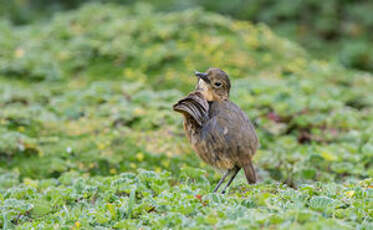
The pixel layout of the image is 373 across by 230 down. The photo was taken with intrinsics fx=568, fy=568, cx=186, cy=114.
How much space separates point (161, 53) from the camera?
904 centimetres

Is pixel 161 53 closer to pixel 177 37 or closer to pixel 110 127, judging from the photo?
pixel 177 37

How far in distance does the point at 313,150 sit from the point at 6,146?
3.33m

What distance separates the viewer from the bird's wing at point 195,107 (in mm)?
4395

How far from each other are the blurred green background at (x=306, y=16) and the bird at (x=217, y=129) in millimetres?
9067

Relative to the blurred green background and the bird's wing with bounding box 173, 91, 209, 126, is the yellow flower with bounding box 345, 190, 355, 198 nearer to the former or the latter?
the bird's wing with bounding box 173, 91, 209, 126

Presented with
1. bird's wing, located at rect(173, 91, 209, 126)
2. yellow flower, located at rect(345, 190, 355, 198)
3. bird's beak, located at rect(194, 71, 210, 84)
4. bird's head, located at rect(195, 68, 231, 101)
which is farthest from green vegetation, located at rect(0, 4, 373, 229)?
bird's beak, located at rect(194, 71, 210, 84)

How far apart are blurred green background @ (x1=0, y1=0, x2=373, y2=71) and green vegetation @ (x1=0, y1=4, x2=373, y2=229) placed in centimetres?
309

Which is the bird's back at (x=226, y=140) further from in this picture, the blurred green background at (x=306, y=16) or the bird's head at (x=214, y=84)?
the blurred green background at (x=306, y=16)

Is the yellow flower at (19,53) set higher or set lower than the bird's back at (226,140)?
higher

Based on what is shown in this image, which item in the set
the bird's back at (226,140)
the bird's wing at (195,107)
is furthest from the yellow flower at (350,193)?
the bird's wing at (195,107)

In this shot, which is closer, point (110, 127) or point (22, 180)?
point (22, 180)

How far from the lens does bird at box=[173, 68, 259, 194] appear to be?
4.48m

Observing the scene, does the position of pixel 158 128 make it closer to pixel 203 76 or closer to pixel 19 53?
pixel 203 76

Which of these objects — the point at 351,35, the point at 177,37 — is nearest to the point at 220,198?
the point at 177,37
